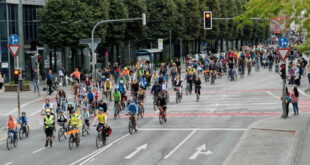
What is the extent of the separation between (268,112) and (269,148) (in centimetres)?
1036

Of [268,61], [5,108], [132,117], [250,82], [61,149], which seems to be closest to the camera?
[61,149]

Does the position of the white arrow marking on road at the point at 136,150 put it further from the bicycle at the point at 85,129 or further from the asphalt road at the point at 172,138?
the bicycle at the point at 85,129

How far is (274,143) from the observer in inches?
931

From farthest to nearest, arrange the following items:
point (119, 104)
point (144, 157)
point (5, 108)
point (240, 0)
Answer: point (240, 0) → point (5, 108) → point (119, 104) → point (144, 157)

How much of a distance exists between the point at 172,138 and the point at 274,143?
4398 millimetres

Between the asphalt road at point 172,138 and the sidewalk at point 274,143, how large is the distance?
22.3 inches

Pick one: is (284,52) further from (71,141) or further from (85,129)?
(71,141)

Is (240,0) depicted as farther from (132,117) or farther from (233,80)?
(132,117)

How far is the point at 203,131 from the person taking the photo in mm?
27453

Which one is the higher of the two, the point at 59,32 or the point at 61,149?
the point at 59,32

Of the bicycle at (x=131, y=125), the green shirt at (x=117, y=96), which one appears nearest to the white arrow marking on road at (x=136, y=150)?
the bicycle at (x=131, y=125)

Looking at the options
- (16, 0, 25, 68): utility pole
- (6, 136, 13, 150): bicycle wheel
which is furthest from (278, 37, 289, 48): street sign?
(16, 0, 25, 68): utility pole

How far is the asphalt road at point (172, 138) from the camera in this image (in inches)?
874

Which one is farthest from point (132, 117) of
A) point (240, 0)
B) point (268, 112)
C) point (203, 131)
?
point (240, 0)
